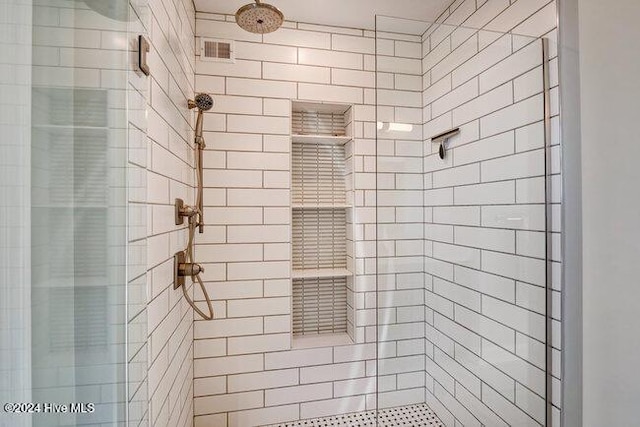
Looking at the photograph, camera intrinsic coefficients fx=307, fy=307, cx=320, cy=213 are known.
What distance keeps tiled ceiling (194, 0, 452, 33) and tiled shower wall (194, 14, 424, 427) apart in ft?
0.20

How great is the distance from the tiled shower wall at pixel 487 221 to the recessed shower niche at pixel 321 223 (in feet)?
2.42

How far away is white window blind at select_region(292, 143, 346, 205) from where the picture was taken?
2068 millimetres

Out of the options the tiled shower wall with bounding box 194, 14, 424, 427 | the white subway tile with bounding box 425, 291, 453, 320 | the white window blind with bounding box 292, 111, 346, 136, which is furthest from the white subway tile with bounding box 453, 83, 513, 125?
the white window blind with bounding box 292, 111, 346, 136

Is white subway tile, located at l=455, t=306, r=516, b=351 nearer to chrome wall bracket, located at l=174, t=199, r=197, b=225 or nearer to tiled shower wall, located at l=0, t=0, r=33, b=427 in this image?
chrome wall bracket, located at l=174, t=199, r=197, b=225

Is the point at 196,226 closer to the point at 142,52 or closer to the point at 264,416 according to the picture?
the point at 142,52

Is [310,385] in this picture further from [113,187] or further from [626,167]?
[626,167]

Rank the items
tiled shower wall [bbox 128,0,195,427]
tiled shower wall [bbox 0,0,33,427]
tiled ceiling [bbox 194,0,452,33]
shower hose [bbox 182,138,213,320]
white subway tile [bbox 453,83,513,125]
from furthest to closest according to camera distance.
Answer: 1. tiled ceiling [bbox 194,0,452,33]
2. shower hose [bbox 182,138,213,320]
3. white subway tile [bbox 453,83,513,125]
4. tiled shower wall [bbox 128,0,195,427]
5. tiled shower wall [bbox 0,0,33,427]

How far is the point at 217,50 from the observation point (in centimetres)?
178

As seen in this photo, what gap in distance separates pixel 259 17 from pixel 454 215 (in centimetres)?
114

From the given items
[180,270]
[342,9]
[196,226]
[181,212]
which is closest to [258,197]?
[196,226]

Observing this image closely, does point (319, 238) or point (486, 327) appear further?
point (319, 238)

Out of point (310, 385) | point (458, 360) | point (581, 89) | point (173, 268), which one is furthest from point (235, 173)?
point (581, 89)

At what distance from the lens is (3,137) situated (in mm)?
430

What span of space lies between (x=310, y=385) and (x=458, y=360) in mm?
932
